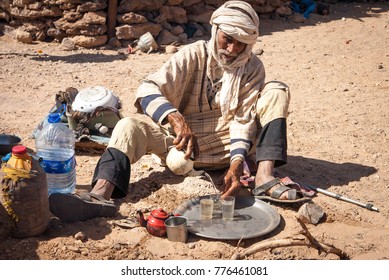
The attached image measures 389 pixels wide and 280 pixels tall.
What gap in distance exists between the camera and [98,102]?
518 centimetres

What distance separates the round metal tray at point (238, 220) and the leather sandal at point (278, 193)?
0.06 metres

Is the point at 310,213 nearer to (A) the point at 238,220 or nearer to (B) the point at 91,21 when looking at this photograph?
(A) the point at 238,220

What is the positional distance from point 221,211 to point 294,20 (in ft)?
25.4

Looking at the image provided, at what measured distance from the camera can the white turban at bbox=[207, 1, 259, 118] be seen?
422 cm

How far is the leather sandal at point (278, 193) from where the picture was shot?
419cm

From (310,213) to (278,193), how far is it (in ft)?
0.88

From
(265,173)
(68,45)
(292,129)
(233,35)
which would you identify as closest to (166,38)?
(68,45)

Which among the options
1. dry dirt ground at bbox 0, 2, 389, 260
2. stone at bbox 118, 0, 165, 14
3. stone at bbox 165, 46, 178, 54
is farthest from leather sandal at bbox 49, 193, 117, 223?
stone at bbox 118, 0, 165, 14

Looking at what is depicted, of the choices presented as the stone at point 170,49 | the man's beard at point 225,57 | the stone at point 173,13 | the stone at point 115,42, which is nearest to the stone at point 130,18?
the stone at point 115,42

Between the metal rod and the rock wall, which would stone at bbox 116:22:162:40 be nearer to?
the rock wall

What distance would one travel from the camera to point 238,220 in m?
4.04

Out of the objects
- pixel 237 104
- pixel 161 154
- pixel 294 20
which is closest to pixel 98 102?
pixel 161 154

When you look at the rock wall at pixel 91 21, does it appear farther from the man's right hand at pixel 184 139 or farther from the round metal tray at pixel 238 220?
the round metal tray at pixel 238 220

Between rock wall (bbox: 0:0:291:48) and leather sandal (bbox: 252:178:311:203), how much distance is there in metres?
5.71
